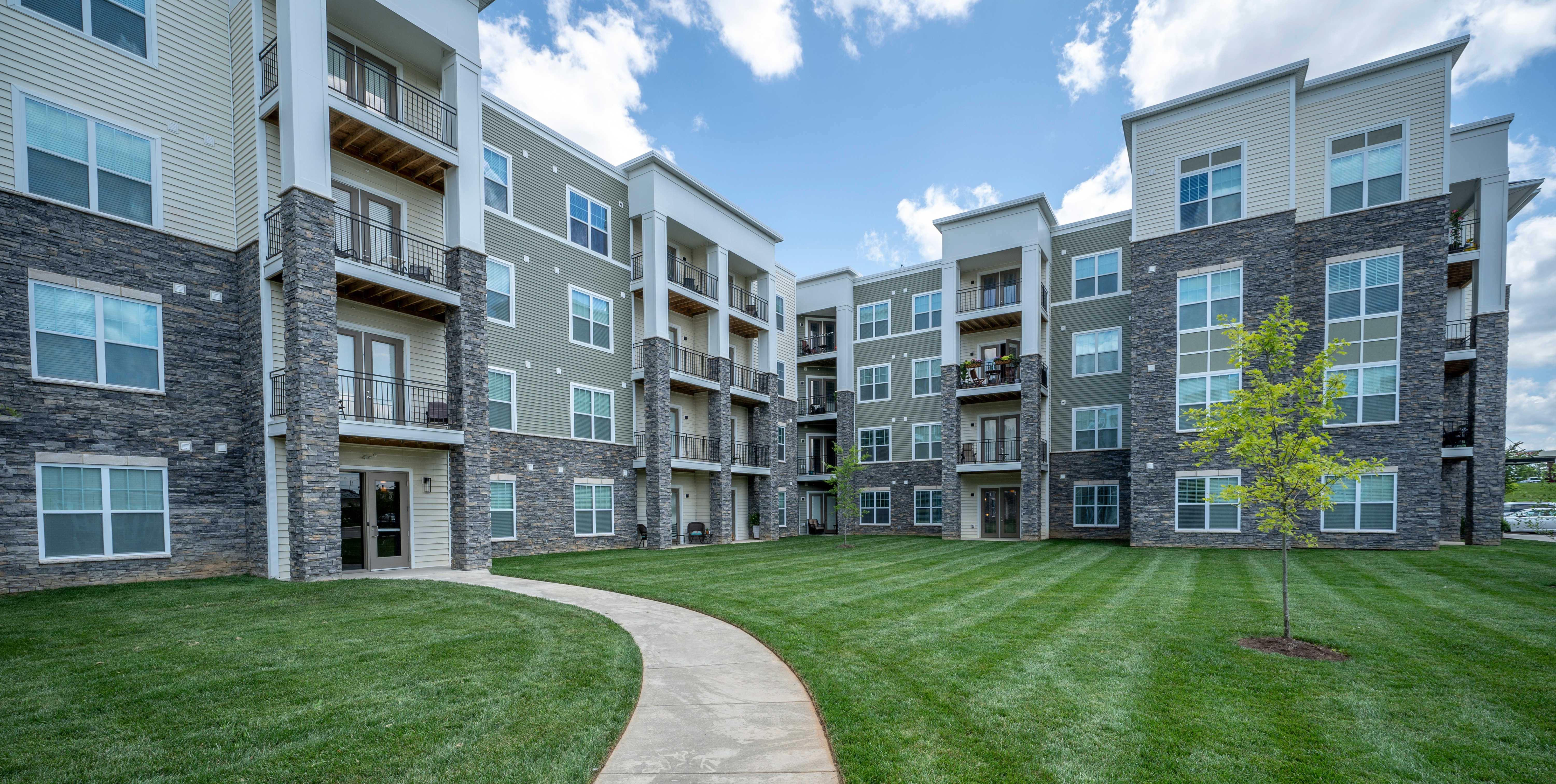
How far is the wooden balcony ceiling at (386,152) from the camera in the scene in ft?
42.8

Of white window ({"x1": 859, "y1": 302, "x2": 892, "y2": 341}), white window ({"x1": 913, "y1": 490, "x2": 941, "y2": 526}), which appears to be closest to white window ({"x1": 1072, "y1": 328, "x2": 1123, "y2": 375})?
white window ({"x1": 913, "y1": 490, "x2": 941, "y2": 526})

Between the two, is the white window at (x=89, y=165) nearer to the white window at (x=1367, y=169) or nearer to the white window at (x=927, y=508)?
the white window at (x=927, y=508)

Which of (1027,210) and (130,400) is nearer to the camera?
(130,400)

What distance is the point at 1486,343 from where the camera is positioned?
19.5m

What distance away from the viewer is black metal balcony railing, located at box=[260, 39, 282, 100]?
12336 mm

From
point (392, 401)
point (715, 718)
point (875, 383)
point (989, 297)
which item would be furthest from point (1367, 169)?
point (392, 401)

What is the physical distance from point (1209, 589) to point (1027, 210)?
1703 centimetres

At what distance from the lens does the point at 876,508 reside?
98.0 feet

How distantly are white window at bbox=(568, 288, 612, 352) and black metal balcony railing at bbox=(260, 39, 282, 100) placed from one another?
27.8 ft

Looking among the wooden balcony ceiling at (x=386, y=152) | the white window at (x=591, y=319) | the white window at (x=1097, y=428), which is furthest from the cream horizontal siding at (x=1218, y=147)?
the wooden balcony ceiling at (x=386, y=152)

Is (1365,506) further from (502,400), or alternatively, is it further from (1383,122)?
(502,400)

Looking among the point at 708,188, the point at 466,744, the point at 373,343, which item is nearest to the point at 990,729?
the point at 466,744

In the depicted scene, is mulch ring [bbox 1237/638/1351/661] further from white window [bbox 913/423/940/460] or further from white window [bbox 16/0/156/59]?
white window [bbox 913/423/940/460]

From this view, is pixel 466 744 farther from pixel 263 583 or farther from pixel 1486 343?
pixel 1486 343
